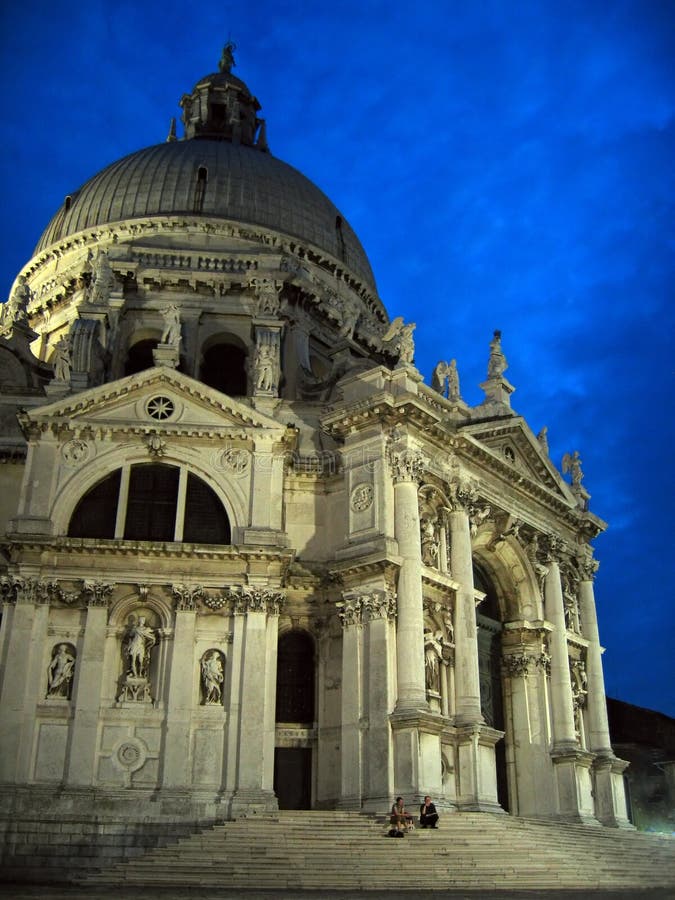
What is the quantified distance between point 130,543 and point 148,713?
14.7 feet

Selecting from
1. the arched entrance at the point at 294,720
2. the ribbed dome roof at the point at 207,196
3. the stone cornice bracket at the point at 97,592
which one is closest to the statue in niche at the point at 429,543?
the arched entrance at the point at 294,720

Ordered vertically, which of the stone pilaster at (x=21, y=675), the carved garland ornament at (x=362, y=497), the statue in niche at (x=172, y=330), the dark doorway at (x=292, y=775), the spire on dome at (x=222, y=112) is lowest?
the dark doorway at (x=292, y=775)

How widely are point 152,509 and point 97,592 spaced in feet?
9.74

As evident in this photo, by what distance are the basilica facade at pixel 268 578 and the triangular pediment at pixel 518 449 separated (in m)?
0.13

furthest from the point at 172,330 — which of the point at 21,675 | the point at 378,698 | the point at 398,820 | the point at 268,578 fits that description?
the point at 398,820

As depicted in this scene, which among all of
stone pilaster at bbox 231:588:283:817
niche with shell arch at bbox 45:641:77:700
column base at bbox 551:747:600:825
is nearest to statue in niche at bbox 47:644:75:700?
niche with shell arch at bbox 45:641:77:700

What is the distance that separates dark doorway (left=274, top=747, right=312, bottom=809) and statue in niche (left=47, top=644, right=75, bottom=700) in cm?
600

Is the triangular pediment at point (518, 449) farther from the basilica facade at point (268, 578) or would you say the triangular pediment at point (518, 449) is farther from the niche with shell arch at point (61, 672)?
the niche with shell arch at point (61, 672)

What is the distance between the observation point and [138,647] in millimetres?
26500

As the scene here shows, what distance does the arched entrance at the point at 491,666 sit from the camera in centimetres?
3259

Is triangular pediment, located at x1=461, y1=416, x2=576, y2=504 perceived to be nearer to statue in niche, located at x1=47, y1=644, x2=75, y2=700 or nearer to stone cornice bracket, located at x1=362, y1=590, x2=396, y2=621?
stone cornice bracket, located at x1=362, y1=590, x2=396, y2=621

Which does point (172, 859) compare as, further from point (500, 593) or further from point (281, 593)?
point (500, 593)

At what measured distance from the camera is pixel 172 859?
20.6 meters

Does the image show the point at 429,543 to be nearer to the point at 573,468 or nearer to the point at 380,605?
the point at 380,605
